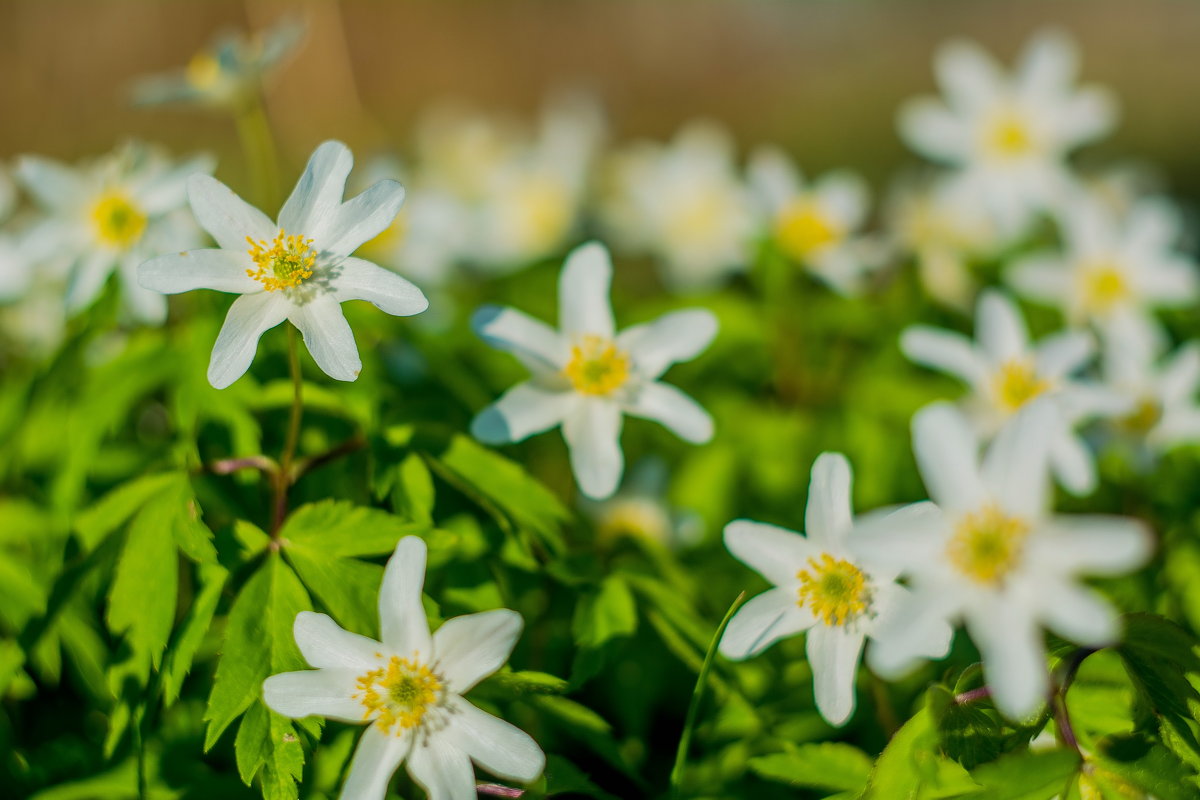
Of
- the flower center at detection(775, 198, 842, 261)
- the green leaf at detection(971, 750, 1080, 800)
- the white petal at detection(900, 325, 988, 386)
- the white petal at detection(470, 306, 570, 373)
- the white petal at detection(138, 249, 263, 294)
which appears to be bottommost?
the green leaf at detection(971, 750, 1080, 800)

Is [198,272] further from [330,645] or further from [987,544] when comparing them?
[987,544]

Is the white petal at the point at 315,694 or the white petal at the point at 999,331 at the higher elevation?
the white petal at the point at 999,331

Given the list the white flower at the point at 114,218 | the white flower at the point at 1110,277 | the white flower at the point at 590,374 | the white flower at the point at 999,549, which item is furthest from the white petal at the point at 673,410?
the white flower at the point at 1110,277

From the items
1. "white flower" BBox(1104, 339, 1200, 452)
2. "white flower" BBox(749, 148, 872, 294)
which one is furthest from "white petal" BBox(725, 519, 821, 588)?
"white flower" BBox(749, 148, 872, 294)

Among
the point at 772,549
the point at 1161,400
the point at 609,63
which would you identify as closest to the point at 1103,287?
the point at 1161,400

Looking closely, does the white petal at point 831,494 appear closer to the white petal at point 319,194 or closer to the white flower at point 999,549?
the white flower at point 999,549

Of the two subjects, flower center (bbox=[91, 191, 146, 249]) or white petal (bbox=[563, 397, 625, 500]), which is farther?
flower center (bbox=[91, 191, 146, 249])

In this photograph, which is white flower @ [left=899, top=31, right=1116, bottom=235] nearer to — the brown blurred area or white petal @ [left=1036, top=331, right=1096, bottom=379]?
white petal @ [left=1036, top=331, right=1096, bottom=379]
